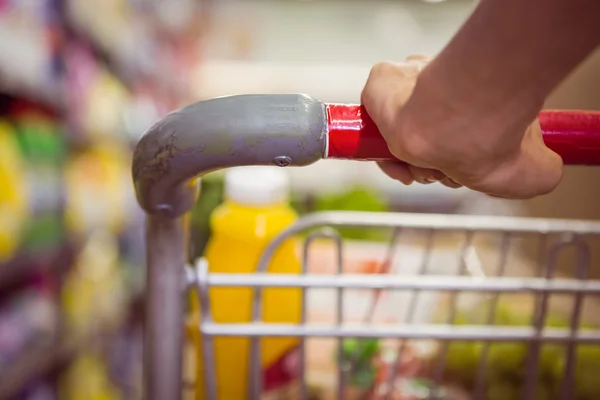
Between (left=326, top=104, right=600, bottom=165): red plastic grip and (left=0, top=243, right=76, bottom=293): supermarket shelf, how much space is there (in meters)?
0.85

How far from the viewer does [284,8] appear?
143 inches

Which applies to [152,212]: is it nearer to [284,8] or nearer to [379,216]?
[379,216]

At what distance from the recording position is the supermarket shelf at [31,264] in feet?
3.26

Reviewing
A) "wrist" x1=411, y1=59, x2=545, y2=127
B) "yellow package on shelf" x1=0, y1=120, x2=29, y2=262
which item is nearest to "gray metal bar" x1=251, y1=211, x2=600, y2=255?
"wrist" x1=411, y1=59, x2=545, y2=127

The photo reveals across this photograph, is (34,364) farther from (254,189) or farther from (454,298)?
(454,298)

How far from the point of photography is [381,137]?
31 cm

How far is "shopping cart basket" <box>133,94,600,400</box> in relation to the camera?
311 millimetres

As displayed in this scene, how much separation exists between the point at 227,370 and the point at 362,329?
17cm

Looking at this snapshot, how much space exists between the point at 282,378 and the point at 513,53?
46 centimetres

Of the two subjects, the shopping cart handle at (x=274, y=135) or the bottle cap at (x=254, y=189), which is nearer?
the shopping cart handle at (x=274, y=135)

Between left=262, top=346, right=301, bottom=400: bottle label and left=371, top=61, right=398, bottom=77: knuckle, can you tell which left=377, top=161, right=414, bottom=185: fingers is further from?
left=262, top=346, right=301, bottom=400: bottle label

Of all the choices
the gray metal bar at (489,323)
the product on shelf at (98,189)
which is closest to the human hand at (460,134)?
the gray metal bar at (489,323)

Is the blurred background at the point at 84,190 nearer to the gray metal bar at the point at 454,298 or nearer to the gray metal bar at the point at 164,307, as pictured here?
the gray metal bar at the point at 454,298

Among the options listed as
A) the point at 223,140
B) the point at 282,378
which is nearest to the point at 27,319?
the point at 282,378
